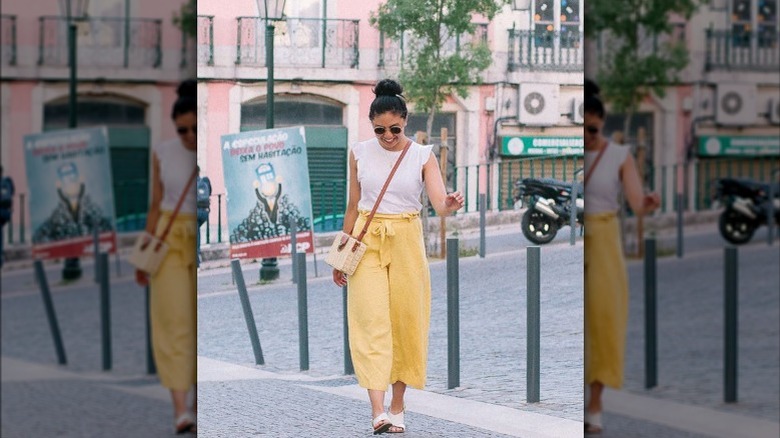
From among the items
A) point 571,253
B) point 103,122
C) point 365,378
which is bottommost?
point 365,378

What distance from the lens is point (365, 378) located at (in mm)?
6602

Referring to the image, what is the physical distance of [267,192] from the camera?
668 cm

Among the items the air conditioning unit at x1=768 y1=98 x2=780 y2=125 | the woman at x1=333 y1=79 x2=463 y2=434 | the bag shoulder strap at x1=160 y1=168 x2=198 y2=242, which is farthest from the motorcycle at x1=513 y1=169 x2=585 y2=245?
the bag shoulder strap at x1=160 y1=168 x2=198 y2=242

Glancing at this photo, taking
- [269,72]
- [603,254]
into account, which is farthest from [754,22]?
[269,72]

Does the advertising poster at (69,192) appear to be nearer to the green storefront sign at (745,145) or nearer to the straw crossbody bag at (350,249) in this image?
the straw crossbody bag at (350,249)

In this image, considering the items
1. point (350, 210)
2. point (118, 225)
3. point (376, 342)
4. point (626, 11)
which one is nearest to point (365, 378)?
point (376, 342)

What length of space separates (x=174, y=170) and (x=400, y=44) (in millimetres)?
1052

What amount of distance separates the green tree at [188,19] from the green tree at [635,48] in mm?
1492

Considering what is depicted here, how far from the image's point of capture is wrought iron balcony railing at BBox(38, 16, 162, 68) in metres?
5.70

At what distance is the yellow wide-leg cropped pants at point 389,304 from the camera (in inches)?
259

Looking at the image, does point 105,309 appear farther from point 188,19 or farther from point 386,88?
point 386,88

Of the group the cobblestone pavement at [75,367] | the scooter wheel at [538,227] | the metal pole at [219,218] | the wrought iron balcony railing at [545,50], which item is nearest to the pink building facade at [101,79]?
the cobblestone pavement at [75,367]

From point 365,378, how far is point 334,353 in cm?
25

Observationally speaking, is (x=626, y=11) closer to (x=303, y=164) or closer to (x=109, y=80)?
(x=303, y=164)
